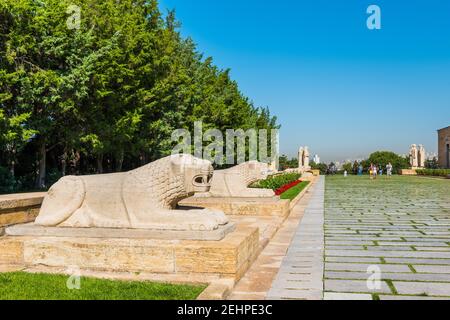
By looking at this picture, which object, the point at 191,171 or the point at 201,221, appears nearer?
the point at 201,221

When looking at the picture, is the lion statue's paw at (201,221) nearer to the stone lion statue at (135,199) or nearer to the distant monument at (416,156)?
the stone lion statue at (135,199)

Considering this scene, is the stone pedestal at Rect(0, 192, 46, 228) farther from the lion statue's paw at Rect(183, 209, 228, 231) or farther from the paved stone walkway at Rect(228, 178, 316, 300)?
the paved stone walkway at Rect(228, 178, 316, 300)

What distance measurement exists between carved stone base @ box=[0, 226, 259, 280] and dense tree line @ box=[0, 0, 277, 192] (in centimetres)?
871

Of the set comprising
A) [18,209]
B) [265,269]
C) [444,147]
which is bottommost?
[265,269]

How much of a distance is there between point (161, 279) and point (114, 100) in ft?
48.1

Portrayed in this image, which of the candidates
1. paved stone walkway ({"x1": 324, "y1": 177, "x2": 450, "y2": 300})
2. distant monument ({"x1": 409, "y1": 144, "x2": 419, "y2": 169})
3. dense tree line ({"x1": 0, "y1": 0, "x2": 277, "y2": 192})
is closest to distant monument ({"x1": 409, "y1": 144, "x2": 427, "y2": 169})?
distant monument ({"x1": 409, "y1": 144, "x2": 419, "y2": 169})

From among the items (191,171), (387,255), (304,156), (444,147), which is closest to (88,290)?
(191,171)

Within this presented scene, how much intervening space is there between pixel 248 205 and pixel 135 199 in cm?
651

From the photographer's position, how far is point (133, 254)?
6027mm

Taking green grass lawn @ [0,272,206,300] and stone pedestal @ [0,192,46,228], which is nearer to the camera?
green grass lawn @ [0,272,206,300]

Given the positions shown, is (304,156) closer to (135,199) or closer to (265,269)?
(265,269)

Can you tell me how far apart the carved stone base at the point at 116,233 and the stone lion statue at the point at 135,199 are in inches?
4.1

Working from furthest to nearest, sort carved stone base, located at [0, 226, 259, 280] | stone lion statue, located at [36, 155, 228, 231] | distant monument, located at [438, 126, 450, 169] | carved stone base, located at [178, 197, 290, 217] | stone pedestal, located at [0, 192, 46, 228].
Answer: distant monument, located at [438, 126, 450, 169]
carved stone base, located at [178, 197, 290, 217]
stone pedestal, located at [0, 192, 46, 228]
stone lion statue, located at [36, 155, 228, 231]
carved stone base, located at [0, 226, 259, 280]

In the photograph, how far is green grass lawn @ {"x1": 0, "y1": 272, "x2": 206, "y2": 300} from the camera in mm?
5074
